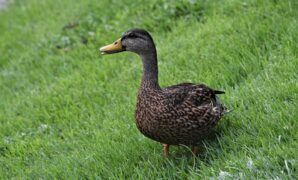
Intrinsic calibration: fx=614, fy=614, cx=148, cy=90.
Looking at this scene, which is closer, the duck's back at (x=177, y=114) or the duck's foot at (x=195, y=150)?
the duck's back at (x=177, y=114)

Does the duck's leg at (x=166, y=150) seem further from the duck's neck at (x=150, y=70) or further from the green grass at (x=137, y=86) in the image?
the duck's neck at (x=150, y=70)

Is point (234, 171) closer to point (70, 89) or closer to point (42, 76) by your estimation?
point (70, 89)

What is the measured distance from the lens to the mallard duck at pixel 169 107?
482 cm

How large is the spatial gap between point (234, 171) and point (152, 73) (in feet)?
4.09

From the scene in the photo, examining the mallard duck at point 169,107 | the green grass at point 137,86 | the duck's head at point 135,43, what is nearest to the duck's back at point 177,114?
the mallard duck at point 169,107

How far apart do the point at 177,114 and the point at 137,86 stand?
1925 mm

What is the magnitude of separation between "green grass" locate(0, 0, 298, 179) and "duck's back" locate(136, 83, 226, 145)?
0.61ft

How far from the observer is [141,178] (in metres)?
4.76

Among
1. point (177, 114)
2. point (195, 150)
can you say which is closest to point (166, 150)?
point (195, 150)

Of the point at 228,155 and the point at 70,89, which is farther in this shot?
the point at 70,89

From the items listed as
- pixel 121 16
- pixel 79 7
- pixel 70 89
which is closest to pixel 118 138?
pixel 70 89

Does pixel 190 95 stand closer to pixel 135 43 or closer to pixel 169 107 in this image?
pixel 169 107

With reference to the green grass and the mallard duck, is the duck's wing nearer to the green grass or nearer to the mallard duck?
the mallard duck

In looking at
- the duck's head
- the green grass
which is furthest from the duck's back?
the duck's head
